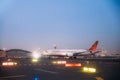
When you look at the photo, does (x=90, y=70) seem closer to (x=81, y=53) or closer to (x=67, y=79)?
(x=67, y=79)

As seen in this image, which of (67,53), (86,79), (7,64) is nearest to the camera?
(86,79)

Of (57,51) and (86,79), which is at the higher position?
(57,51)

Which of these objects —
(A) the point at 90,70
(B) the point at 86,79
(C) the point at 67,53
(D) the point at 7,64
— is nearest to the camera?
(B) the point at 86,79

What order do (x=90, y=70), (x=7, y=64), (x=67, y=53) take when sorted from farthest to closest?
(x=67, y=53)
(x=7, y=64)
(x=90, y=70)

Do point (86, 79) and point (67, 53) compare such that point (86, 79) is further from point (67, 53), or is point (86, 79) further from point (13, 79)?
point (67, 53)

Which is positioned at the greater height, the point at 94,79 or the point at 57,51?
the point at 57,51

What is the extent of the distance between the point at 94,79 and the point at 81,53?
78978 millimetres

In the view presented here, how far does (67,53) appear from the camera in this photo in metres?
95.9

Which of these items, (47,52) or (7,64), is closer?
(7,64)

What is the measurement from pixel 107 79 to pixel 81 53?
3094 inches

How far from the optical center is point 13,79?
19.2 m

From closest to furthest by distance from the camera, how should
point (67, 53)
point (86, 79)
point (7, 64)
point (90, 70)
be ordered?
point (86, 79) < point (90, 70) < point (7, 64) < point (67, 53)

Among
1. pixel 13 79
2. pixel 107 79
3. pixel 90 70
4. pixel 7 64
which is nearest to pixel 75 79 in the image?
pixel 107 79

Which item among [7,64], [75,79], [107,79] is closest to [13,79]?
[75,79]
